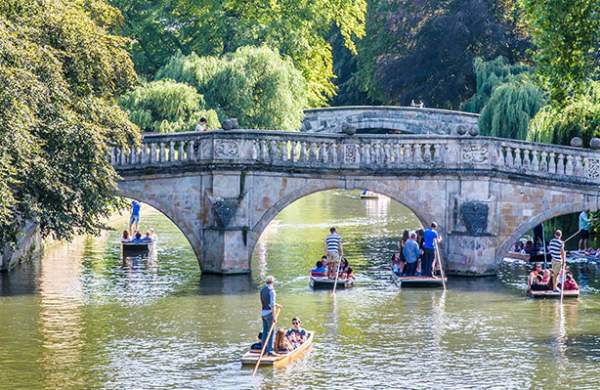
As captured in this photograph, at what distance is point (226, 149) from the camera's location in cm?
3650

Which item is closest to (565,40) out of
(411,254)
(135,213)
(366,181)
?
(366,181)

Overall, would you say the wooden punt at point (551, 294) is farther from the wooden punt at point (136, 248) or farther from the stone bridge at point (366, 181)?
the wooden punt at point (136, 248)

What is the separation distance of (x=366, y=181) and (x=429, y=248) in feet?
8.55

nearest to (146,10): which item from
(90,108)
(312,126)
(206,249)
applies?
(312,126)

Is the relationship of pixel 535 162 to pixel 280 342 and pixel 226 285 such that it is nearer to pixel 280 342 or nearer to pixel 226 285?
pixel 226 285

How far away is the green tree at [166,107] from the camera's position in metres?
45.8

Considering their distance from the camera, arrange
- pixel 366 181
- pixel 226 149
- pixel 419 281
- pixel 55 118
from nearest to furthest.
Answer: pixel 55 118, pixel 419 281, pixel 226 149, pixel 366 181

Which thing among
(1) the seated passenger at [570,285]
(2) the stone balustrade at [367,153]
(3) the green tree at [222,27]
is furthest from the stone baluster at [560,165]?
(3) the green tree at [222,27]

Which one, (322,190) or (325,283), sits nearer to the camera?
(325,283)

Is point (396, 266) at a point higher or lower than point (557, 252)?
lower

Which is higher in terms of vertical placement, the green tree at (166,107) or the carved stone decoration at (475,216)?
the green tree at (166,107)

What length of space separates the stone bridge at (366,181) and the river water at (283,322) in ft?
3.44

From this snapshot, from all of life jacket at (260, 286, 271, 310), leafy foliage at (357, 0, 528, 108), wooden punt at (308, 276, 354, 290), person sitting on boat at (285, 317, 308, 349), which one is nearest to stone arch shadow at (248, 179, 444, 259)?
wooden punt at (308, 276, 354, 290)

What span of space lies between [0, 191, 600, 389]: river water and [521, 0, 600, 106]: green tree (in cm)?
486
